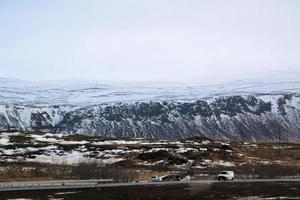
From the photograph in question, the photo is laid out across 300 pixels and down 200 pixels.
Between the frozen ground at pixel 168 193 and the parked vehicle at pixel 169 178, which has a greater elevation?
the frozen ground at pixel 168 193

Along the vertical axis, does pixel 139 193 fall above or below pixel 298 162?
above

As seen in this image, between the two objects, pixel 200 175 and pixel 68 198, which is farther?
pixel 200 175

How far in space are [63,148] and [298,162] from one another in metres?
61.1

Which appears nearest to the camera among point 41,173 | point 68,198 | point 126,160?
point 68,198

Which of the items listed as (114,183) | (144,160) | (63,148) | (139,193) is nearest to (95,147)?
(63,148)

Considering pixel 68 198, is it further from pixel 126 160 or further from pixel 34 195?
pixel 126 160

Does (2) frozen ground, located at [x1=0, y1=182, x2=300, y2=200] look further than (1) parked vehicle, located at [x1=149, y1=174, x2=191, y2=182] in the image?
No

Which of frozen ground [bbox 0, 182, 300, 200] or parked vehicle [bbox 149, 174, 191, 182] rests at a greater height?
frozen ground [bbox 0, 182, 300, 200]

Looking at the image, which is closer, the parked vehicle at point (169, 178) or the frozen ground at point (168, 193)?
the frozen ground at point (168, 193)

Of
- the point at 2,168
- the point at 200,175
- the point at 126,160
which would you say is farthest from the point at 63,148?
the point at 200,175

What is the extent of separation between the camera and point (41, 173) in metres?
94.8

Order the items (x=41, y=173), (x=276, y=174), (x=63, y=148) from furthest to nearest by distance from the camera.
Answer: (x=63, y=148) < (x=276, y=174) < (x=41, y=173)

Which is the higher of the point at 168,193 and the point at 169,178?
the point at 168,193

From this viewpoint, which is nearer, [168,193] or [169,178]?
[168,193]
